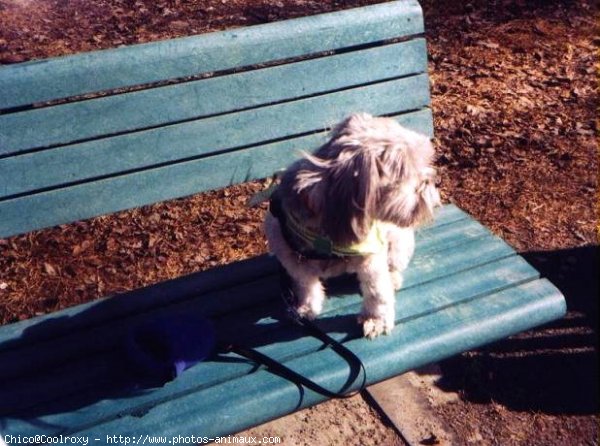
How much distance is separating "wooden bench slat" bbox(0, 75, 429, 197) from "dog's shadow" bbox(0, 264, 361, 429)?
56 cm

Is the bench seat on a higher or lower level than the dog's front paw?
lower

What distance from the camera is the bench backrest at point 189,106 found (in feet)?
8.82

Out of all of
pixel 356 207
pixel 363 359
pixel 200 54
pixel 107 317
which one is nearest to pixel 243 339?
pixel 363 359

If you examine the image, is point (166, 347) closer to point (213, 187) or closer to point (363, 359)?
point (363, 359)

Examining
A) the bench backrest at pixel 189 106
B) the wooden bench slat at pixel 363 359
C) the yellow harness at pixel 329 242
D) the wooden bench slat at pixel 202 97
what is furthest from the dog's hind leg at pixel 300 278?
the wooden bench slat at pixel 202 97

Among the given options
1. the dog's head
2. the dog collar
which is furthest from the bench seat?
the dog's head

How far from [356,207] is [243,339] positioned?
0.70m

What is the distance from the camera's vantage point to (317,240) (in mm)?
2467

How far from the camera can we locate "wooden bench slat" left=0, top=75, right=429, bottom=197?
2742 millimetres

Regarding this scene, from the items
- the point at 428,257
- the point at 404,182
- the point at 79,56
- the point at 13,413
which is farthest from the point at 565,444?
the point at 79,56

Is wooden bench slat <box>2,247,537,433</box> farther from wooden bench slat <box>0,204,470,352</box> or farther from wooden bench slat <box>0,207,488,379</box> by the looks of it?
wooden bench slat <box>0,204,470,352</box>

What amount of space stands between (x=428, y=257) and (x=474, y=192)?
182 cm

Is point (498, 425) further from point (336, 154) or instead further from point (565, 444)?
point (336, 154)

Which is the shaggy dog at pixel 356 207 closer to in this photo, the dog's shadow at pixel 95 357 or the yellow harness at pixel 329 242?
the yellow harness at pixel 329 242
